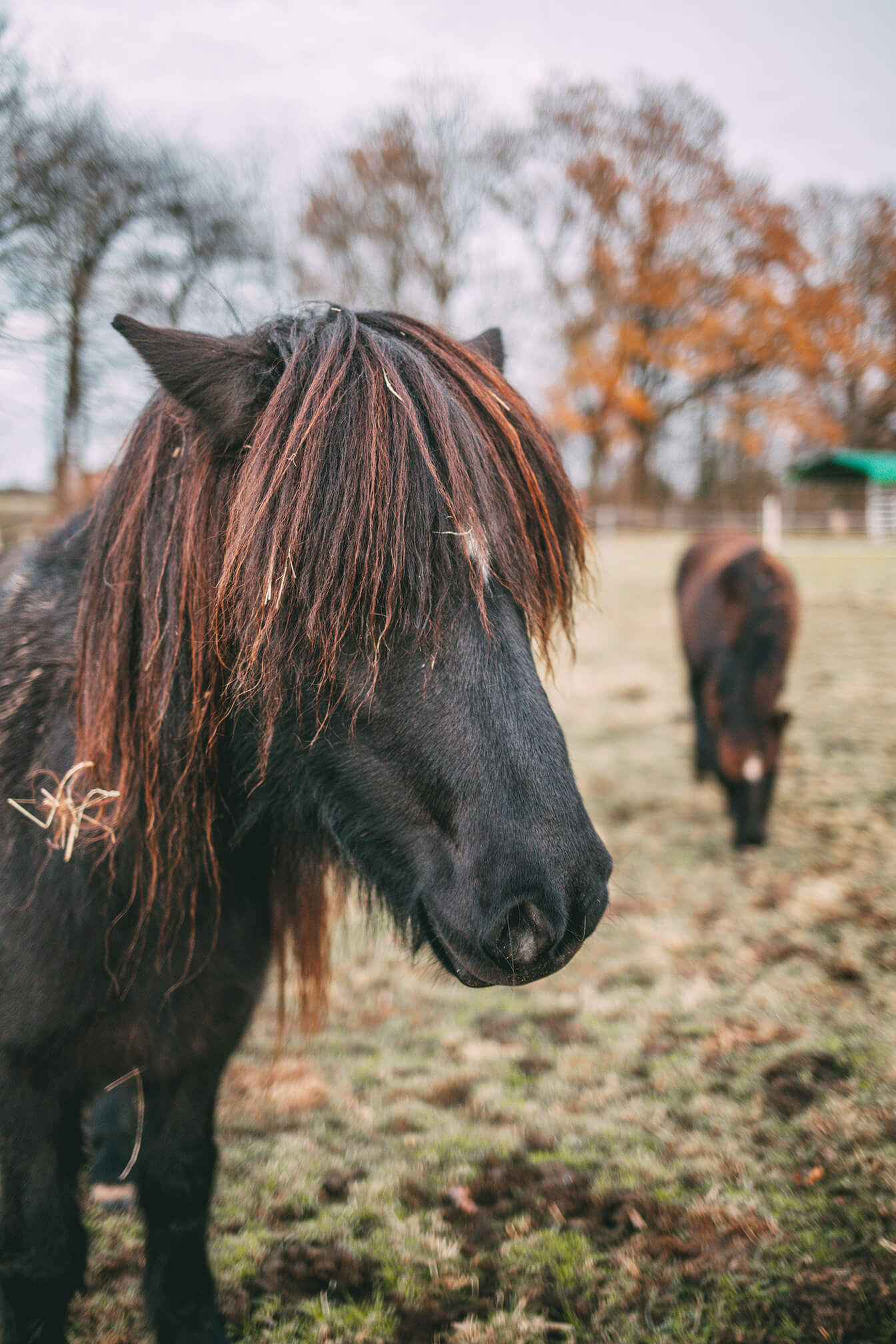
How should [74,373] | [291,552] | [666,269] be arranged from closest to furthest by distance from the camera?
[291,552], [74,373], [666,269]

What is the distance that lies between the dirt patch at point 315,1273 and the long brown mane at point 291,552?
42.8 inches

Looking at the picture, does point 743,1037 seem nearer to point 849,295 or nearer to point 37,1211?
point 37,1211

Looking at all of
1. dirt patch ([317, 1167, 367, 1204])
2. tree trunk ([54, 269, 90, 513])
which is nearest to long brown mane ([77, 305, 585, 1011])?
dirt patch ([317, 1167, 367, 1204])

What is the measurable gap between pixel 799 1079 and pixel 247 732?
7.79 feet

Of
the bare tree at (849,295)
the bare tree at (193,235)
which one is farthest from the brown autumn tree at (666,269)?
the bare tree at (193,235)

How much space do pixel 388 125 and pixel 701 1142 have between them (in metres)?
20.2

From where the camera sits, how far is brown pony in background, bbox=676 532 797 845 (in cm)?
493

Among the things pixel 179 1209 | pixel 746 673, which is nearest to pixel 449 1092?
pixel 179 1209

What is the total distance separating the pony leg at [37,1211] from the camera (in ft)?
5.18

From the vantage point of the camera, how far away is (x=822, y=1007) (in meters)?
3.14

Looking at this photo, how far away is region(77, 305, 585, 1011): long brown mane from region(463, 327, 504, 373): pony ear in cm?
37

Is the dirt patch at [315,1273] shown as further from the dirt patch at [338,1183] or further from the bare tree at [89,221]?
the bare tree at [89,221]

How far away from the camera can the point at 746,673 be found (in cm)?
510

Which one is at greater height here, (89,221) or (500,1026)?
(89,221)
